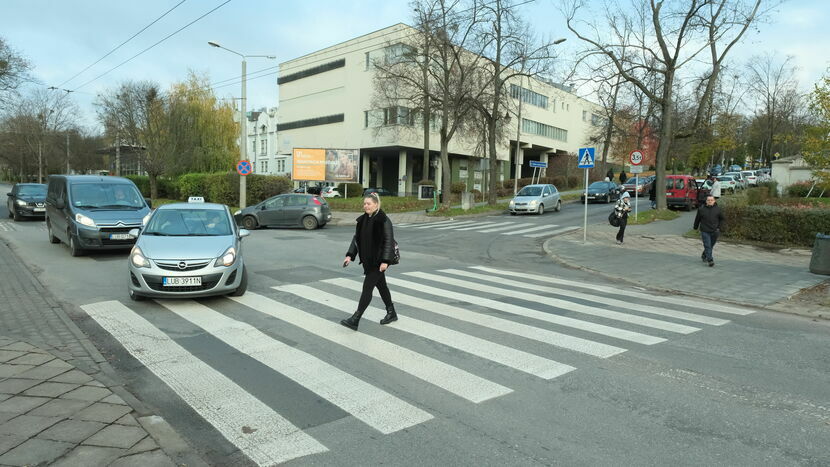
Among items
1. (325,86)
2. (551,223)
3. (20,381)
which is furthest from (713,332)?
(325,86)

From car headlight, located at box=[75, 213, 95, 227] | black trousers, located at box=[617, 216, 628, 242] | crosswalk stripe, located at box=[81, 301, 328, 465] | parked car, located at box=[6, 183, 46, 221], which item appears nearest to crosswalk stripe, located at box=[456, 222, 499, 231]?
black trousers, located at box=[617, 216, 628, 242]

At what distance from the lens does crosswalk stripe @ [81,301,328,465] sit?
3.48 m

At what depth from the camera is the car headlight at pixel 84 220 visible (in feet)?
38.5

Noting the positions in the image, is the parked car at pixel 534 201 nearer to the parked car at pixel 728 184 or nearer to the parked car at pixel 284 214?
the parked car at pixel 284 214

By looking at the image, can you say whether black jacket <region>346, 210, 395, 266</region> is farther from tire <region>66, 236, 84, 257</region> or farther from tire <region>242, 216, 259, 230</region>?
tire <region>242, 216, 259, 230</region>

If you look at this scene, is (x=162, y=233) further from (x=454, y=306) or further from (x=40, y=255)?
(x=40, y=255)

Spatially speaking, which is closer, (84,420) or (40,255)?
(84,420)

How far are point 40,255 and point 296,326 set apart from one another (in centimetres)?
935

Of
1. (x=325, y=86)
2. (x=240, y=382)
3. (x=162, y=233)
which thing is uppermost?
(x=325, y=86)

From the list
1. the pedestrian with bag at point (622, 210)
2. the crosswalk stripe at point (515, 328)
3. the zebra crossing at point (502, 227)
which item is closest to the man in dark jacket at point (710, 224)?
the pedestrian with bag at point (622, 210)

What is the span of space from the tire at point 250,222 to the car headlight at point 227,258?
14.4 meters

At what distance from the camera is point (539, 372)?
16.3ft

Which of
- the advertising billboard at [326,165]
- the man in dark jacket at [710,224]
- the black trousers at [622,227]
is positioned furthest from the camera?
the advertising billboard at [326,165]

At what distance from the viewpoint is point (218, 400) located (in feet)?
13.9
